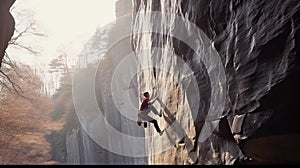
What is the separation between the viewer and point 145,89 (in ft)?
40.8

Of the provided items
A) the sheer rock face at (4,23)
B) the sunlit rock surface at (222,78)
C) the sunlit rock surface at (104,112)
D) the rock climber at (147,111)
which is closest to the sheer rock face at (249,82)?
the sunlit rock surface at (222,78)

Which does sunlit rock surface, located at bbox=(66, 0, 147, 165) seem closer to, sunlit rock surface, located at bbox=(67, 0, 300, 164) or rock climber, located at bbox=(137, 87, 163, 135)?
sunlit rock surface, located at bbox=(67, 0, 300, 164)

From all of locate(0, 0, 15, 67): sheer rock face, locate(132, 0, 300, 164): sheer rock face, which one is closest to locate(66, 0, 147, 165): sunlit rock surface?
locate(0, 0, 15, 67): sheer rock face

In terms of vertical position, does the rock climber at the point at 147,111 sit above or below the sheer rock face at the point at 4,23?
below

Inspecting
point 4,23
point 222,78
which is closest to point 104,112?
point 4,23

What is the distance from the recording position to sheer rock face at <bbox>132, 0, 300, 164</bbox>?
12.4 feet

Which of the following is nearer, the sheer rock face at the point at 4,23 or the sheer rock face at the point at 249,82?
the sheer rock face at the point at 249,82

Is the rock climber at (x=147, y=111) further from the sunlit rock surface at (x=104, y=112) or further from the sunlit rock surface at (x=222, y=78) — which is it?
the sunlit rock surface at (x=104, y=112)

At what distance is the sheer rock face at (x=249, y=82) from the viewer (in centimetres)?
378

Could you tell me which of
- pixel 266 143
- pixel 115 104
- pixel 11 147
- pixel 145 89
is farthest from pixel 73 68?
pixel 266 143

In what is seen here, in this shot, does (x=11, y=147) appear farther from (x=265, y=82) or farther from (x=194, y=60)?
(x=265, y=82)

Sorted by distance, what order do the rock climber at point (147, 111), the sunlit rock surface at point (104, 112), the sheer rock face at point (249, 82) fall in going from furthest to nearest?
the sunlit rock surface at point (104, 112), the rock climber at point (147, 111), the sheer rock face at point (249, 82)

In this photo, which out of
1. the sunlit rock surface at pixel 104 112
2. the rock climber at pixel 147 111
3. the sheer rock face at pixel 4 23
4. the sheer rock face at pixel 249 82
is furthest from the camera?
the sunlit rock surface at pixel 104 112

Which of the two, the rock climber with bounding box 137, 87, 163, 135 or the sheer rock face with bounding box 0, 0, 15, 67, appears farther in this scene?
the rock climber with bounding box 137, 87, 163, 135
